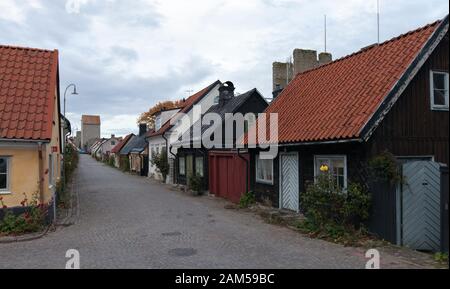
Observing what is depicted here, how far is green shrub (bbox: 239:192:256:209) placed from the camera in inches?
634

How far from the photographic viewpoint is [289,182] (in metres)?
13.9

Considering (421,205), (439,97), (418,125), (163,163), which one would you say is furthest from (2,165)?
(163,163)

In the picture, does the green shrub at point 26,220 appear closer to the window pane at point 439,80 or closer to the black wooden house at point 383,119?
the black wooden house at point 383,119

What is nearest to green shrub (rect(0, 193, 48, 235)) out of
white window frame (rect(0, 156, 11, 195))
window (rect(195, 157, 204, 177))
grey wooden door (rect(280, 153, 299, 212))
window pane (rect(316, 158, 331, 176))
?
white window frame (rect(0, 156, 11, 195))

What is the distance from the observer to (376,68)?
11.9 m

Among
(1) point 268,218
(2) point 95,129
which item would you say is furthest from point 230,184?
(2) point 95,129

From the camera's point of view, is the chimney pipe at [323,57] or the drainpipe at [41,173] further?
the chimney pipe at [323,57]

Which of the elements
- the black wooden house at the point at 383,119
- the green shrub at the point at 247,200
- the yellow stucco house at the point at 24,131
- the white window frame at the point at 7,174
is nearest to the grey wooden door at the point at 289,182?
the black wooden house at the point at 383,119

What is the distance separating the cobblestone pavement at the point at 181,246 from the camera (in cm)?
788

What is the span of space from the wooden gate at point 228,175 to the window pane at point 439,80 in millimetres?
7813

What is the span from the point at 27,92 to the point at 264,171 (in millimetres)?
8665

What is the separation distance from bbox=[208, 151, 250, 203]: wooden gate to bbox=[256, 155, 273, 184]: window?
730 millimetres

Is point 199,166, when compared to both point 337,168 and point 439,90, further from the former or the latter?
point 439,90
